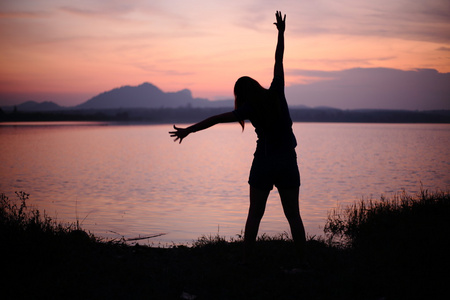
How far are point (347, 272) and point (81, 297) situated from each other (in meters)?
3.30

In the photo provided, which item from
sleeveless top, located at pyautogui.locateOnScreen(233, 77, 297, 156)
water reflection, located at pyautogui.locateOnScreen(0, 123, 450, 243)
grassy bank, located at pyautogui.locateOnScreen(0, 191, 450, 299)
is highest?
sleeveless top, located at pyautogui.locateOnScreen(233, 77, 297, 156)

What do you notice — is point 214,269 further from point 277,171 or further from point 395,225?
point 395,225

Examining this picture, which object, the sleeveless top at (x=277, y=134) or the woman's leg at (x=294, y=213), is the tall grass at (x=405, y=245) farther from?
the sleeveless top at (x=277, y=134)

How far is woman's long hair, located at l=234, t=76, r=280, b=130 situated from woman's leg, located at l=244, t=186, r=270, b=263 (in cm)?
90

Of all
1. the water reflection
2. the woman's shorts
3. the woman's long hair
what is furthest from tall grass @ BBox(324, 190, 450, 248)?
the woman's long hair

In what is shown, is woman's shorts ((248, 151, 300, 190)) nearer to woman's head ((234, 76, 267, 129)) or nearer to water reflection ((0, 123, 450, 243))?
woman's head ((234, 76, 267, 129))

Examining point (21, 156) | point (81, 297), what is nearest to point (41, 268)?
point (81, 297)

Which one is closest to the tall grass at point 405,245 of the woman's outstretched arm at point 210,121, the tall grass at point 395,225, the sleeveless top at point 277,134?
the tall grass at point 395,225

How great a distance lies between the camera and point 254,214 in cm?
553

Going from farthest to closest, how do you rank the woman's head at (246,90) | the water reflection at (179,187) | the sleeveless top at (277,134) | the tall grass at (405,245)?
the water reflection at (179,187) → the tall grass at (405,245) → the sleeveless top at (277,134) → the woman's head at (246,90)

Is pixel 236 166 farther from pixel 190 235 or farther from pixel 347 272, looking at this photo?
pixel 347 272

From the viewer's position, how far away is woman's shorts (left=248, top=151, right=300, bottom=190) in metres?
5.25

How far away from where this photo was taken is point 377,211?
9703mm

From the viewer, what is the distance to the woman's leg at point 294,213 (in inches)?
210
